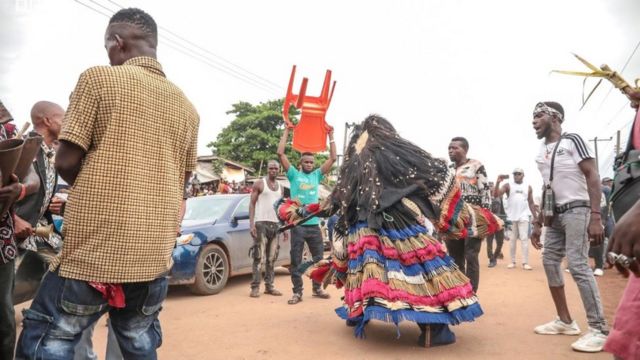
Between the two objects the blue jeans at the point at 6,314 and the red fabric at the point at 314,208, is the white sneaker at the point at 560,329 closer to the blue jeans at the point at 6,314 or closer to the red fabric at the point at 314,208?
the red fabric at the point at 314,208

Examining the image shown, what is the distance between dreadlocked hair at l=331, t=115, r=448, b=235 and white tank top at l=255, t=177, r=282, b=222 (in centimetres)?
257

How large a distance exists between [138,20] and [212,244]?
5.26 metres

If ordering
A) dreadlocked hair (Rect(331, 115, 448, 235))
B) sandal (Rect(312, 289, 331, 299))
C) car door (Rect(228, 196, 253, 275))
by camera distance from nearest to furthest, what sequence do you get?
dreadlocked hair (Rect(331, 115, 448, 235)), sandal (Rect(312, 289, 331, 299)), car door (Rect(228, 196, 253, 275))

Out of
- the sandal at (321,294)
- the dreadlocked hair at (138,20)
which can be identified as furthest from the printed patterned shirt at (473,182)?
the dreadlocked hair at (138,20)

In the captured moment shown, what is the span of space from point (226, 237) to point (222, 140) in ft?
97.2

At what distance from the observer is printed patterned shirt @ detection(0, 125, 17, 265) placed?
2562mm

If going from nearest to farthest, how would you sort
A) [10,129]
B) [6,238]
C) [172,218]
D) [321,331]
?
[172,218], [6,238], [10,129], [321,331]

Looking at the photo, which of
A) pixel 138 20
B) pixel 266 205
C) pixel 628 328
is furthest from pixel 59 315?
pixel 266 205

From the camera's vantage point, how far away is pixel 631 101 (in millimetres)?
2574

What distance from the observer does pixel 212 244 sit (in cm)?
723

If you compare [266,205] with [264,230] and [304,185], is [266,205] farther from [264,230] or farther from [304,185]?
[304,185]

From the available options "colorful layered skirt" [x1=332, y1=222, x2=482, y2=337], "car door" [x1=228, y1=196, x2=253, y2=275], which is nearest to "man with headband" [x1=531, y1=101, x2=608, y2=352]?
"colorful layered skirt" [x1=332, y1=222, x2=482, y2=337]

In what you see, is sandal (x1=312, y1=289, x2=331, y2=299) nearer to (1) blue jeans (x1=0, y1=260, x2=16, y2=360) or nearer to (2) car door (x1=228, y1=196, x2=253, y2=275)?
(2) car door (x1=228, y1=196, x2=253, y2=275)

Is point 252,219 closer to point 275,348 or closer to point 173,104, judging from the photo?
point 275,348
